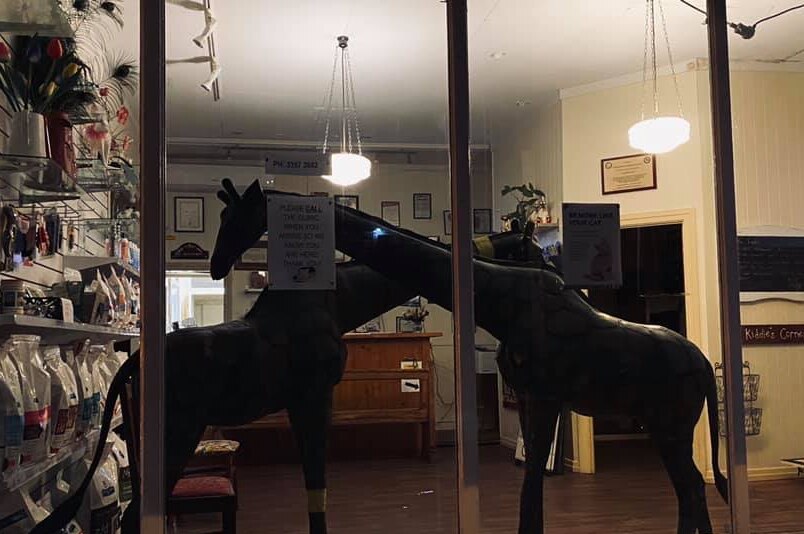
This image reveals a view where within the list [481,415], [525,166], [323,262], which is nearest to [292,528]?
[481,415]

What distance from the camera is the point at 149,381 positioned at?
2.08 meters

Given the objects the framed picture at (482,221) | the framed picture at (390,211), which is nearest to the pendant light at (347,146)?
the framed picture at (390,211)

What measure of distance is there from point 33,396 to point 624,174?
10.0 ft

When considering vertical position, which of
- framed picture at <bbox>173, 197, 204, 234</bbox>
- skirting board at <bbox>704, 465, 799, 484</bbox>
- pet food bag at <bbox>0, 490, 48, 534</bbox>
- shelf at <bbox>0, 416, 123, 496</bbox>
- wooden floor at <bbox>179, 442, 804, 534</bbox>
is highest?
framed picture at <bbox>173, 197, 204, 234</bbox>

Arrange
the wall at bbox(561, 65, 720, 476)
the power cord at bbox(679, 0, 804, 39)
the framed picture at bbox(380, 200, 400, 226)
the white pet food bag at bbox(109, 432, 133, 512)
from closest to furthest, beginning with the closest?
the framed picture at bbox(380, 200, 400, 226) → the white pet food bag at bbox(109, 432, 133, 512) → the wall at bbox(561, 65, 720, 476) → the power cord at bbox(679, 0, 804, 39)

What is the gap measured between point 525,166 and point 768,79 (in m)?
2.83

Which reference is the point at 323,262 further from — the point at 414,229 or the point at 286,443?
the point at 286,443

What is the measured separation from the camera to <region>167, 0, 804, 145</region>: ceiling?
2654 mm

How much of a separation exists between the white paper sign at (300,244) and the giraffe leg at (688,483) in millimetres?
1398

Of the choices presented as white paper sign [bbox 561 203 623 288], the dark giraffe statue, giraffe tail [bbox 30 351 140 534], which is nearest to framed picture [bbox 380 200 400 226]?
the dark giraffe statue

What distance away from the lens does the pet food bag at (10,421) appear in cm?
183

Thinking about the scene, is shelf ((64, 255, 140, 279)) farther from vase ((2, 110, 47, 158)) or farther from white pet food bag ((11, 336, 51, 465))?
vase ((2, 110, 47, 158))

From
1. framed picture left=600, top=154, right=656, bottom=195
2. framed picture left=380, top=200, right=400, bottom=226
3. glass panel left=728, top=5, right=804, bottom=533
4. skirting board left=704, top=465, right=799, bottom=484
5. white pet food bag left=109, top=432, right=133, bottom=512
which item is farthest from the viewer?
glass panel left=728, top=5, right=804, bottom=533

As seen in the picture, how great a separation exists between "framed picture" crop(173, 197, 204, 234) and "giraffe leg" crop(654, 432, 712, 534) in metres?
1.80
